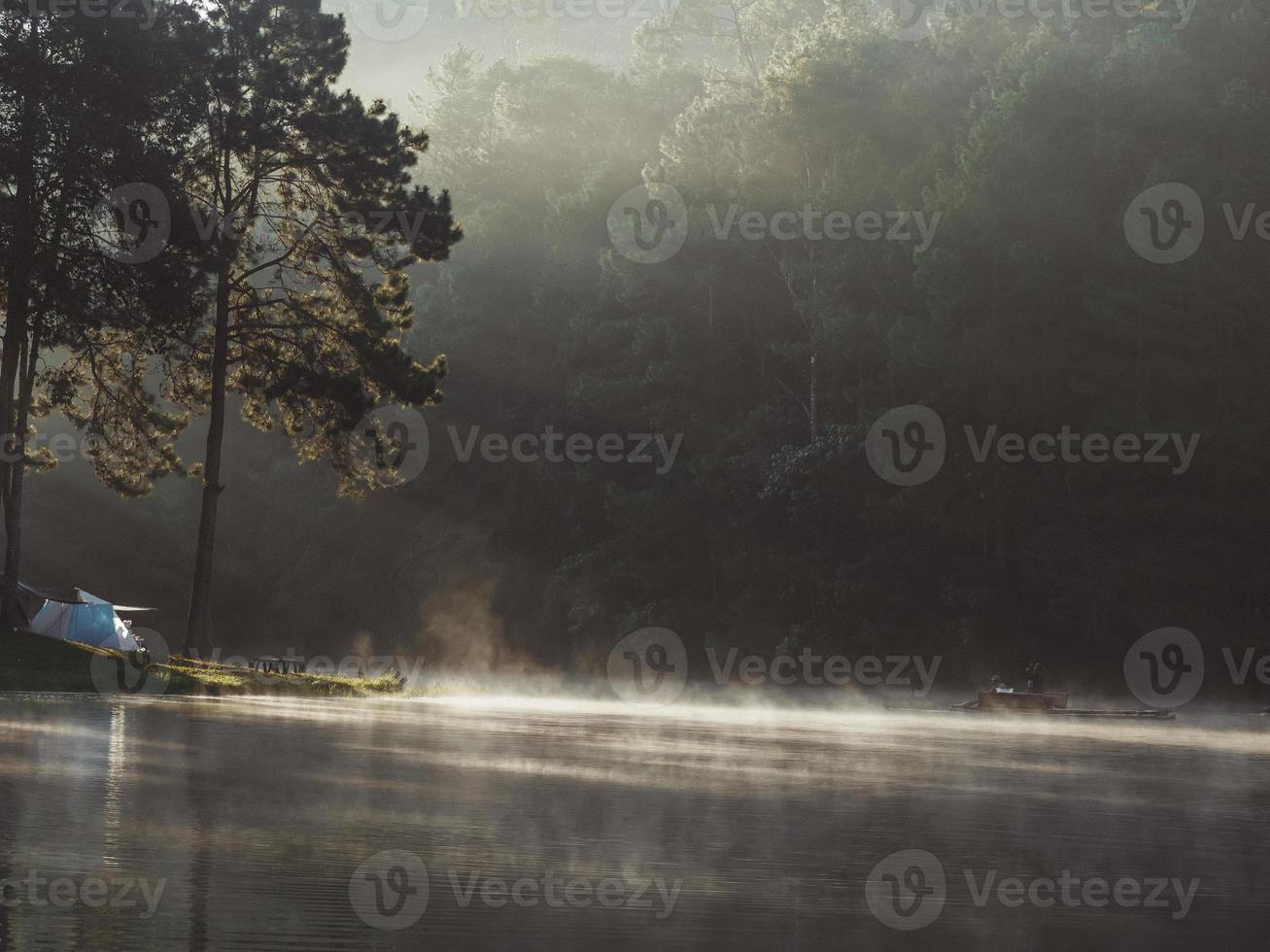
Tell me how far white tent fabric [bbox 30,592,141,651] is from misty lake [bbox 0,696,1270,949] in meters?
27.1

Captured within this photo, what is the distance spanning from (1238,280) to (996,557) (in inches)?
409

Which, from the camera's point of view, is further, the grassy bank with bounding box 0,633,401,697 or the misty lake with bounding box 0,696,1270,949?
the grassy bank with bounding box 0,633,401,697

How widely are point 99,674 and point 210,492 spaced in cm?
864

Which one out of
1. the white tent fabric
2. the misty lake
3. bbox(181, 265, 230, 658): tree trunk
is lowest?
the white tent fabric

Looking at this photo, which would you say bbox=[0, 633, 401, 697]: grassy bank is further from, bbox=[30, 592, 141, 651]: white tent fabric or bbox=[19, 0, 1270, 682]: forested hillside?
bbox=[19, 0, 1270, 682]: forested hillside

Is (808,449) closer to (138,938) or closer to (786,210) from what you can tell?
(786,210)

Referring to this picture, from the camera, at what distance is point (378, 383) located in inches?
1345

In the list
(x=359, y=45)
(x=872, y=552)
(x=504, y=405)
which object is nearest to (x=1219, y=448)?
(x=872, y=552)

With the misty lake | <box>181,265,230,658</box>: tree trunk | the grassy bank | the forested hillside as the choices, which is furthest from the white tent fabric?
the misty lake

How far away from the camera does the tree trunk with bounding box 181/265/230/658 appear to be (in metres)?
33.0

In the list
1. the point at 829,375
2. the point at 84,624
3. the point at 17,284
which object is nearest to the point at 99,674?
the point at 17,284

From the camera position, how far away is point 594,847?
25.5ft

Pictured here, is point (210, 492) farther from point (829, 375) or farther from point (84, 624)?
point (829, 375)

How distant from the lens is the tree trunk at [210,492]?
33000 millimetres
